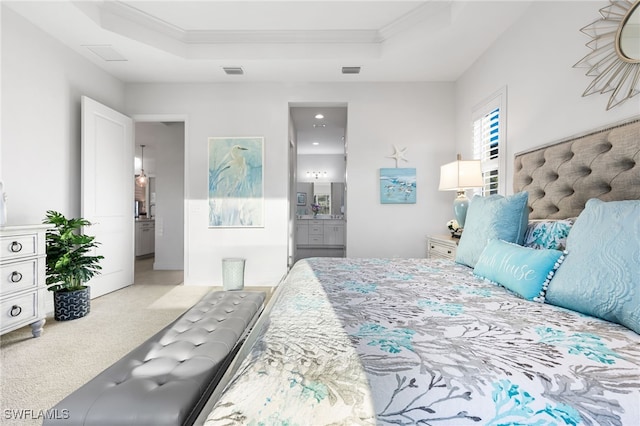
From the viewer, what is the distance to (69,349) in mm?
2227

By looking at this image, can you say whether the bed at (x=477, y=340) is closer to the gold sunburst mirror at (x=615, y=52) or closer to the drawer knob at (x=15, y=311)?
the gold sunburst mirror at (x=615, y=52)

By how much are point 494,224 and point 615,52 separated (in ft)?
3.81

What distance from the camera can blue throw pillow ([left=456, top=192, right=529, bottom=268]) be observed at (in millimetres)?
1729

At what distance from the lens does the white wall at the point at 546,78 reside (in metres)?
1.91

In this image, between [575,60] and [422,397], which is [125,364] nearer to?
[422,397]

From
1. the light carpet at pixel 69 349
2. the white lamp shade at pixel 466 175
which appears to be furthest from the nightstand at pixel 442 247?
the light carpet at pixel 69 349

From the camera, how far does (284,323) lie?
3.12 ft

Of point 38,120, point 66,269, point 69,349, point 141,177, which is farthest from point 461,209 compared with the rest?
point 141,177

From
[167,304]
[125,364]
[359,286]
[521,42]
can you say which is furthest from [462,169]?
[167,304]

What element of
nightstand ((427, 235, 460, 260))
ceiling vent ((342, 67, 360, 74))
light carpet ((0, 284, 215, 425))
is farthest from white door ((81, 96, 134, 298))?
nightstand ((427, 235, 460, 260))

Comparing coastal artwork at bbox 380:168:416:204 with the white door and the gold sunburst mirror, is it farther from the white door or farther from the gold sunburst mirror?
the white door

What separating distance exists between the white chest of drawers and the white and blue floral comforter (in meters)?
2.36

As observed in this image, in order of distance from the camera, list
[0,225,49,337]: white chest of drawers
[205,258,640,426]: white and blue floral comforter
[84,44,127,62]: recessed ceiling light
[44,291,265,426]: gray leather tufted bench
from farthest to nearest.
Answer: [84,44,127,62]: recessed ceiling light < [0,225,49,337]: white chest of drawers < [44,291,265,426]: gray leather tufted bench < [205,258,640,426]: white and blue floral comforter

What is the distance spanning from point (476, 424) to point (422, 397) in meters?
0.10
